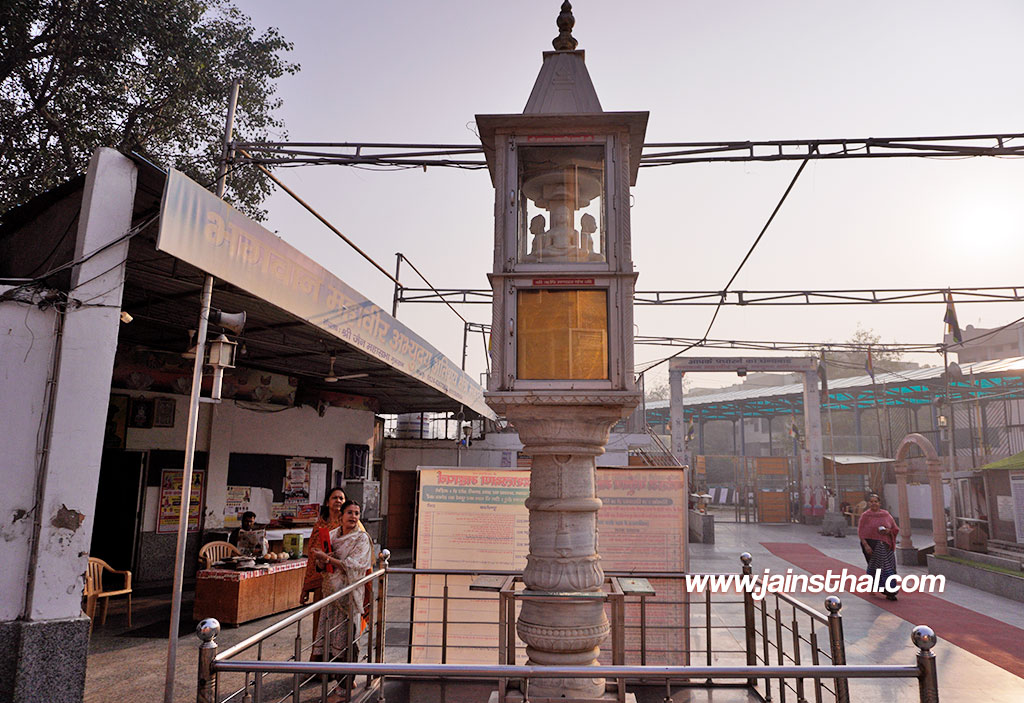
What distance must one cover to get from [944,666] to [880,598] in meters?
4.29

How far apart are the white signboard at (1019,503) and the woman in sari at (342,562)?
13.0m

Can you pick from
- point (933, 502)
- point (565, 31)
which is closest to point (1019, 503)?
point (933, 502)

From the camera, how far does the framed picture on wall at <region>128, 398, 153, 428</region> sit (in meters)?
10.3

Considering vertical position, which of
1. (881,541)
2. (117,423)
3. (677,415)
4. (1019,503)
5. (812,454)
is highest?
(677,415)

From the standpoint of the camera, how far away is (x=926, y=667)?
9.15 feet

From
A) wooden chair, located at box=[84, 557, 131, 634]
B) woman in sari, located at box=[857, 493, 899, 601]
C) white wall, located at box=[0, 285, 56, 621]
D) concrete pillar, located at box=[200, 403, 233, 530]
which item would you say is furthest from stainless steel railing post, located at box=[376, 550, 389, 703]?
woman in sari, located at box=[857, 493, 899, 601]

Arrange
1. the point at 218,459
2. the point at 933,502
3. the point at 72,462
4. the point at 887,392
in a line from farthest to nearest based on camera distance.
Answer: the point at 887,392 < the point at 933,502 < the point at 218,459 < the point at 72,462

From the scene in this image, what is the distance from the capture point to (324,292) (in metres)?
7.00

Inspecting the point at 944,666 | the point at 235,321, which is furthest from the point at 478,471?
the point at 944,666

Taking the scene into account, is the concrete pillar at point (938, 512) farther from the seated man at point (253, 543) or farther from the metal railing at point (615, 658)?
the seated man at point (253, 543)

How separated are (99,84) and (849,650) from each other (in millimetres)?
16574

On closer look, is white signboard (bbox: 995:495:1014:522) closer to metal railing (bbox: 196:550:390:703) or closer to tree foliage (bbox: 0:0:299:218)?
metal railing (bbox: 196:550:390:703)

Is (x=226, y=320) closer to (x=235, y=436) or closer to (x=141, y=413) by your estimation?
(x=141, y=413)

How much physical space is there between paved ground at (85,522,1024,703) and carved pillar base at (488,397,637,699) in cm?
193
